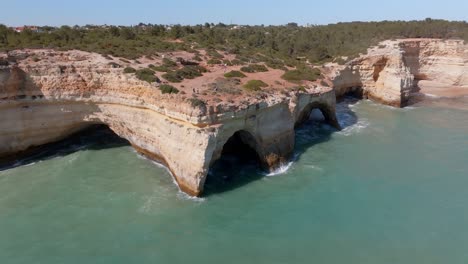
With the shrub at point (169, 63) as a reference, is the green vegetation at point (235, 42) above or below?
above

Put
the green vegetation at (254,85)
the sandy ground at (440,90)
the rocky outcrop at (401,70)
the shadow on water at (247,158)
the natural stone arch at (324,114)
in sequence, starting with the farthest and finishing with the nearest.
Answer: the sandy ground at (440,90) < the rocky outcrop at (401,70) < the natural stone arch at (324,114) < the green vegetation at (254,85) < the shadow on water at (247,158)

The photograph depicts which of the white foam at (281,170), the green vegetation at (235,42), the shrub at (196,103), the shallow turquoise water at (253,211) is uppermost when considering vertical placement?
the green vegetation at (235,42)

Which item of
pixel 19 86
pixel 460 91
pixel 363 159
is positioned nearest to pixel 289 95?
pixel 363 159

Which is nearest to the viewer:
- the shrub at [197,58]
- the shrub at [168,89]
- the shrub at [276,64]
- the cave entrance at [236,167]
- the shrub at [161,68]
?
the cave entrance at [236,167]

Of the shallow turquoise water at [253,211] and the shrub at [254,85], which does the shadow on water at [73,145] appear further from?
the shrub at [254,85]

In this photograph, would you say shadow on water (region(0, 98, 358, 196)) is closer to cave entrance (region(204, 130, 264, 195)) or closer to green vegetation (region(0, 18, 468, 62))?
cave entrance (region(204, 130, 264, 195))

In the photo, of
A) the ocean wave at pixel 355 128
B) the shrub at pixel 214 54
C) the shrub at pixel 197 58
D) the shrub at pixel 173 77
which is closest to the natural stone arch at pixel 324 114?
the ocean wave at pixel 355 128
